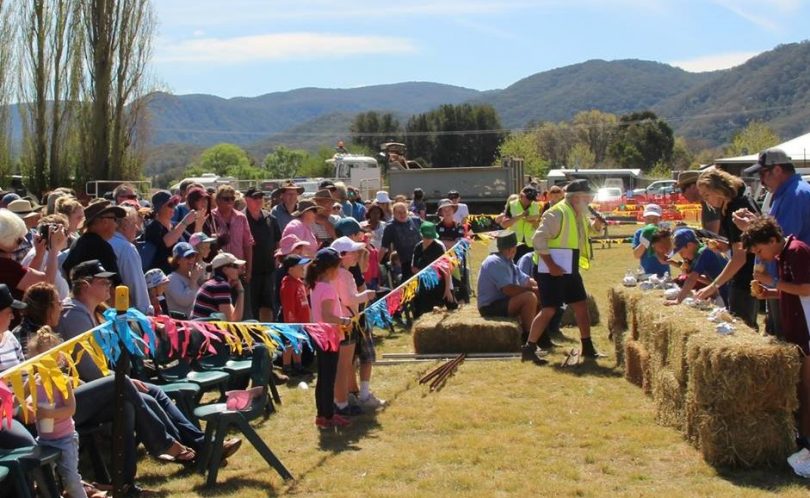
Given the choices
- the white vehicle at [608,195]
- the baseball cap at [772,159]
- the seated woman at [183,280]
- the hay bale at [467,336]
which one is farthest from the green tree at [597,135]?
the baseball cap at [772,159]

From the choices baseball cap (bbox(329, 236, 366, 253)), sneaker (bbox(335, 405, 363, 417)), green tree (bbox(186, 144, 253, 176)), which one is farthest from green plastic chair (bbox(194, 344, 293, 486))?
green tree (bbox(186, 144, 253, 176))

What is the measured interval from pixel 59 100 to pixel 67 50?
5.36 ft

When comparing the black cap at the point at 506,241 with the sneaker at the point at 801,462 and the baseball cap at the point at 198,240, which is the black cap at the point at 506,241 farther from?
the sneaker at the point at 801,462

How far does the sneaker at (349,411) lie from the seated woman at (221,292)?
4.26 ft

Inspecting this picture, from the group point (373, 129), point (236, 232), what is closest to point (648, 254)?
point (236, 232)

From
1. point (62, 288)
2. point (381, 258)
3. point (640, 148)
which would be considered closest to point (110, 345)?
point (62, 288)

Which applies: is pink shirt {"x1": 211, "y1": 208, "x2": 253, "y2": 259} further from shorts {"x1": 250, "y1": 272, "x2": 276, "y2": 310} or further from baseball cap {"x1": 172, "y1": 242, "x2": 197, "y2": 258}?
baseball cap {"x1": 172, "y1": 242, "x2": 197, "y2": 258}

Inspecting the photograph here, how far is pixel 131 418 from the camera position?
21.1ft

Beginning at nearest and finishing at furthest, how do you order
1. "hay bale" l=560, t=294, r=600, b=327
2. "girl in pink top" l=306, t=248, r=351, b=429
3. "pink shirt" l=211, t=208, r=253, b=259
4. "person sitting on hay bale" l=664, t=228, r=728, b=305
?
"girl in pink top" l=306, t=248, r=351, b=429
"person sitting on hay bale" l=664, t=228, r=728, b=305
"pink shirt" l=211, t=208, r=253, b=259
"hay bale" l=560, t=294, r=600, b=327

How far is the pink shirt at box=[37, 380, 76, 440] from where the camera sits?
18.2ft

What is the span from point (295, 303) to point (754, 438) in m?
4.77

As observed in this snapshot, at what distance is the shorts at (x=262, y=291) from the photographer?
1149cm

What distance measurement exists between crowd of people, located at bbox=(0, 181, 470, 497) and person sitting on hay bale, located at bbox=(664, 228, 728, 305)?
2892 millimetres

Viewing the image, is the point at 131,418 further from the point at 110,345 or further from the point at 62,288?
the point at 62,288
